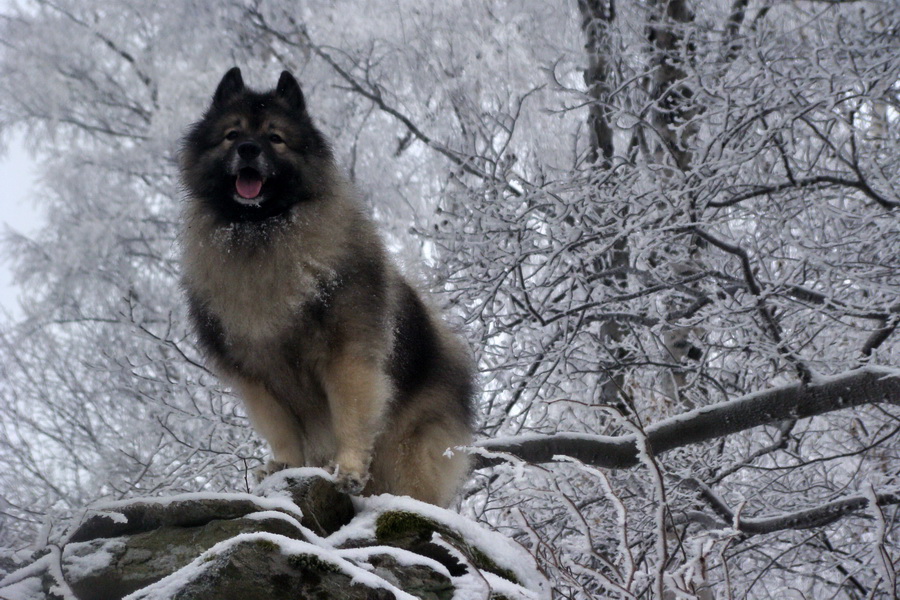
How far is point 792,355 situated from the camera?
505 cm

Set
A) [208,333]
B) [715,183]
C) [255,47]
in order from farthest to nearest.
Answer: [255,47] → [715,183] → [208,333]

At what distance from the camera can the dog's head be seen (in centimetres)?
421

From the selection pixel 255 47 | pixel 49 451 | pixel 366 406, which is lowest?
pixel 366 406

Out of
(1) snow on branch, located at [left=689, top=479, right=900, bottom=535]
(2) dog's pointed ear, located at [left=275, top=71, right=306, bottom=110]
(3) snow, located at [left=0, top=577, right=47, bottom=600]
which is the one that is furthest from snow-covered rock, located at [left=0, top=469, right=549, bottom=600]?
(1) snow on branch, located at [left=689, top=479, right=900, bottom=535]

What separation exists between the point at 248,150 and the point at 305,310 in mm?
836

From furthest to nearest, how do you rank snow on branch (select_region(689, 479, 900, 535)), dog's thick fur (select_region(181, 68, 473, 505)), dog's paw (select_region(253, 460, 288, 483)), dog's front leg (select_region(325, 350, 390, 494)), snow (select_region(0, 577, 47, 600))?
snow on branch (select_region(689, 479, 900, 535)), dog's paw (select_region(253, 460, 288, 483)), dog's thick fur (select_region(181, 68, 473, 505)), dog's front leg (select_region(325, 350, 390, 494)), snow (select_region(0, 577, 47, 600))

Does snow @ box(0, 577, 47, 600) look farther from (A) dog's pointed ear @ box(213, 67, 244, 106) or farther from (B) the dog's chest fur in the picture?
(A) dog's pointed ear @ box(213, 67, 244, 106)

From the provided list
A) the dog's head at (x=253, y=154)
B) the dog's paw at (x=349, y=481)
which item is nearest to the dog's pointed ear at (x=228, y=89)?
the dog's head at (x=253, y=154)

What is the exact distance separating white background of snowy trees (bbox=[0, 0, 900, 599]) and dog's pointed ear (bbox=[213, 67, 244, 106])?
1198 millimetres

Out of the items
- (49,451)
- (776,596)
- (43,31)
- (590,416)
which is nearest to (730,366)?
(590,416)

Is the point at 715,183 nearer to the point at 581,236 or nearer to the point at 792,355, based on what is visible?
the point at 581,236

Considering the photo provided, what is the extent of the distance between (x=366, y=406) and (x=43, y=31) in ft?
36.5

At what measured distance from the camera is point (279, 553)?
2.53 metres

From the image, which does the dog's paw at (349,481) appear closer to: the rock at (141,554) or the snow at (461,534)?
the snow at (461,534)
